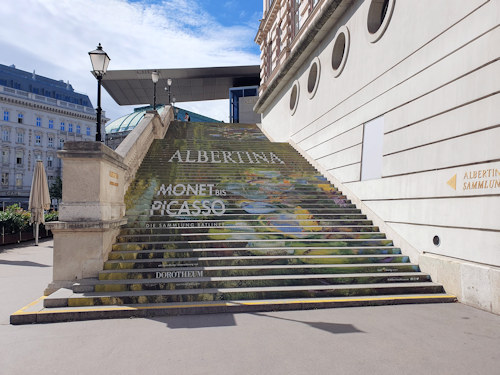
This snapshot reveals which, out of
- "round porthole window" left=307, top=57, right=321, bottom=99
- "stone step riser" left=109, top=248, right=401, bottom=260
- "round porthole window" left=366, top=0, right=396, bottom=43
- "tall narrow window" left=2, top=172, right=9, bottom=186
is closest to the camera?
"stone step riser" left=109, top=248, right=401, bottom=260

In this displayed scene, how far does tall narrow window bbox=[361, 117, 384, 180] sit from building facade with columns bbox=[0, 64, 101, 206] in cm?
5839

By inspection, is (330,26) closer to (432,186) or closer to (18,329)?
(432,186)

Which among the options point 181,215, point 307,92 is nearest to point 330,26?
point 307,92

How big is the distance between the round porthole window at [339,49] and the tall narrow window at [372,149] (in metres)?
3.52

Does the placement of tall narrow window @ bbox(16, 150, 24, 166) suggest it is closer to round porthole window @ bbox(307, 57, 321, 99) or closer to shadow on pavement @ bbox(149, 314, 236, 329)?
round porthole window @ bbox(307, 57, 321, 99)

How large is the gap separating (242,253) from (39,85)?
73091 millimetres

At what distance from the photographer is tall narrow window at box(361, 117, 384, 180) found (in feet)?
31.6

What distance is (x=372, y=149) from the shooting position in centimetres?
1001

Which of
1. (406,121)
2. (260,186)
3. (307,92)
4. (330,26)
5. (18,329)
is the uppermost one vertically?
(330,26)

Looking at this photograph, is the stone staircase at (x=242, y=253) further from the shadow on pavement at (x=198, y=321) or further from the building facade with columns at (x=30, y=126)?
the building facade with columns at (x=30, y=126)

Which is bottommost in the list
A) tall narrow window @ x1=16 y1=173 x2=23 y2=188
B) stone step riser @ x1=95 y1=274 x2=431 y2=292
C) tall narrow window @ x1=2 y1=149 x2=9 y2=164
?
stone step riser @ x1=95 y1=274 x2=431 y2=292

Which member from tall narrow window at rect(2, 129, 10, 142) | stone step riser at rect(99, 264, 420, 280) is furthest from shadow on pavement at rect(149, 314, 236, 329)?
tall narrow window at rect(2, 129, 10, 142)

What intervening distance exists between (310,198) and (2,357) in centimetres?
874

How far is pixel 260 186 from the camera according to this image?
1174 centimetres
